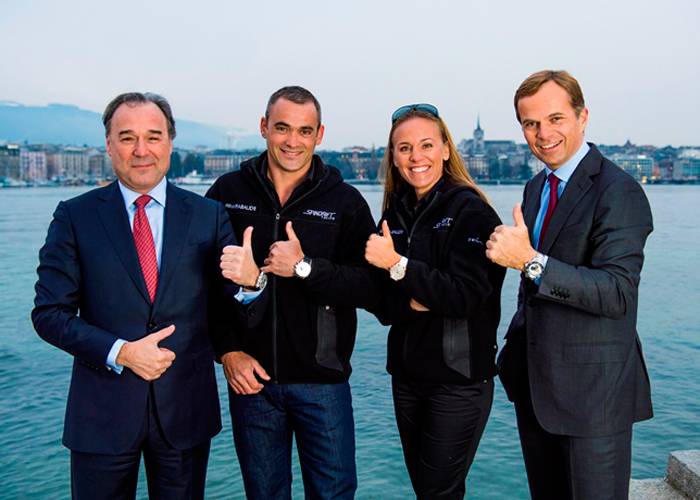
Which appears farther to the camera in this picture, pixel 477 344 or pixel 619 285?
pixel 477 344

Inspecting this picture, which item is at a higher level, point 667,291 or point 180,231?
Result: point 180,231

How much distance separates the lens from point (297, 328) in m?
2.27

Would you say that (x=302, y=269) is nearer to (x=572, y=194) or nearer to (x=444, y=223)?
(x=444, y=223)

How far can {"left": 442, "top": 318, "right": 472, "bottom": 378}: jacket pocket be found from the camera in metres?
2.13

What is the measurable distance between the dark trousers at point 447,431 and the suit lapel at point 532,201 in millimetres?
515

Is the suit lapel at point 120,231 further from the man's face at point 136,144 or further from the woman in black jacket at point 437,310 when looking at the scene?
the woman in black jacket at point 437,310

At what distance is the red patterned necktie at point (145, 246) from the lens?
6.46 feet

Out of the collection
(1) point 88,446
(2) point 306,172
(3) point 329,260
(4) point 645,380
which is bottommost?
(1) point 88,446

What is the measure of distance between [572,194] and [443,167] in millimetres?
497

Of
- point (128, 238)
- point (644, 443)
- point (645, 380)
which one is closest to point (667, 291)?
point (644, 443)

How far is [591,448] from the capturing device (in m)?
2.00

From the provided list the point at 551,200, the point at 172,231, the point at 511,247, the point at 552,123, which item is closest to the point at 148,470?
the point at 172,231

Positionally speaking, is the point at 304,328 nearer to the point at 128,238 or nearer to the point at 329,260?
the point at 329,260

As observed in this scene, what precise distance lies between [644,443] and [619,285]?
160 inches
